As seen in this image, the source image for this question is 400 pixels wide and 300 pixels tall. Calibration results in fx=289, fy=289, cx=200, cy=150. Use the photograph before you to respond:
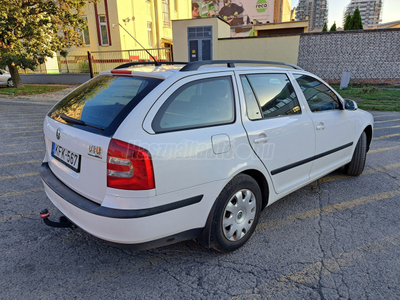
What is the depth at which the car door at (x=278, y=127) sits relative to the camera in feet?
8.60

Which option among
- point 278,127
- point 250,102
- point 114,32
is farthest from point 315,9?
point 250,102

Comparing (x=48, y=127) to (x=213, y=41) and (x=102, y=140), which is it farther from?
(x=213, y=41)

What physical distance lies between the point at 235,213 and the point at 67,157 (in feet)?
4.87

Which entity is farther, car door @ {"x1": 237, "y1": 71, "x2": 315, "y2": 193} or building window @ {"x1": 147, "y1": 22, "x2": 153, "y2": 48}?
building window @ {"x1": 147, "y1": 22, "x2": 153, "y2": 48}

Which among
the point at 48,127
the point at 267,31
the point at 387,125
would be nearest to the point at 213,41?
the point at 267,31

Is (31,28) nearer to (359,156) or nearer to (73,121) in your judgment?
(73,121)

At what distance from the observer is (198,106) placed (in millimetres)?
2346

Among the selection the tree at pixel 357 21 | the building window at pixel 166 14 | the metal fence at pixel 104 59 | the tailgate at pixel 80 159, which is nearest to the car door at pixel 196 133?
the tailgate at pixel 80 159

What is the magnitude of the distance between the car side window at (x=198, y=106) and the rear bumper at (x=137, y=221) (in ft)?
1.89

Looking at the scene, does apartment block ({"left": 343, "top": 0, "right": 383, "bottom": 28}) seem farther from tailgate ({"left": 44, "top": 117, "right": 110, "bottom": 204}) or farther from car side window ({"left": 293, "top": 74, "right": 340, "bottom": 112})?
tailgate ({"left": 44, "top": 117, "right": 110, "bottom": 204})

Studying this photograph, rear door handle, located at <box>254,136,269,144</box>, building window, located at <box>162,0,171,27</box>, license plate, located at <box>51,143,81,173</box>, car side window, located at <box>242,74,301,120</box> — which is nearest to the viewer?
license plate, located at <box>51,143,81,173</box>

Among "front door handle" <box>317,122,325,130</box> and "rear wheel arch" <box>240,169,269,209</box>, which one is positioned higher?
"front door handle" <box>317,122,325,130</box>

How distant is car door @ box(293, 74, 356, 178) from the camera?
328cm

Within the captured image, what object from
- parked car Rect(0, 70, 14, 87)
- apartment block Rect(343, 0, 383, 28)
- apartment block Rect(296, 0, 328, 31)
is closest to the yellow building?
parked car Rect(0, 70, 14, 87)
